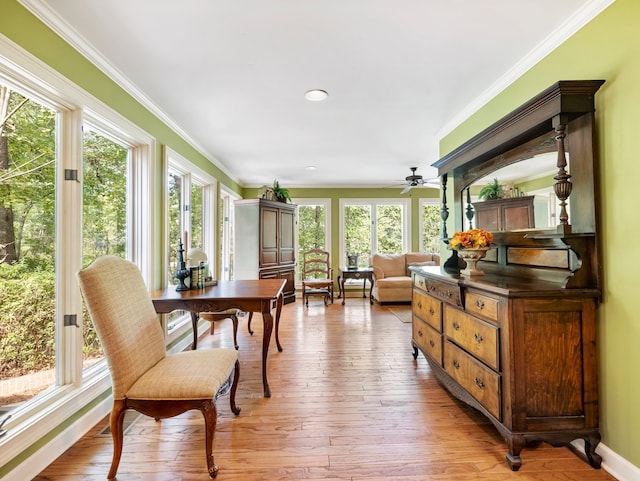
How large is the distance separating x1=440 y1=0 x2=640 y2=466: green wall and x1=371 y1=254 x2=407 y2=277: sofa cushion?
4.53 metres

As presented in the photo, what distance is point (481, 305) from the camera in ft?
5.99

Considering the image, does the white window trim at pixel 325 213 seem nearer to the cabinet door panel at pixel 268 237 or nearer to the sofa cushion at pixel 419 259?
the cabinet door panel at pixel 268 237

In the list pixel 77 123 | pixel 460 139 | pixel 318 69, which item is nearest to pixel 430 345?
pixel 460 139

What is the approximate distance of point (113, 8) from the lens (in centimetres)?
162

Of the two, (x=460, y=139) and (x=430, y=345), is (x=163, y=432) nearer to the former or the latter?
(x=430, y=345)

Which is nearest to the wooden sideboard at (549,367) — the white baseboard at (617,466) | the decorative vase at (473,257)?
the white baseboard at (617,466)

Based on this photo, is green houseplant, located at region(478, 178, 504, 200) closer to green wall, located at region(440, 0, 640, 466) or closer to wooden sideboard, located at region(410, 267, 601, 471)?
green wall, located at region(440, 0, 640, 466)

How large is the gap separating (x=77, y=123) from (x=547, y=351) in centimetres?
299

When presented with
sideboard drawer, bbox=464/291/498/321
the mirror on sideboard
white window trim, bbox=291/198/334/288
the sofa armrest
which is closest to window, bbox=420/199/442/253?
the sofa armrest

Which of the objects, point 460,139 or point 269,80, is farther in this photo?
point 460,139

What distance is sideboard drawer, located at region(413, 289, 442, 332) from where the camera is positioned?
239 cm

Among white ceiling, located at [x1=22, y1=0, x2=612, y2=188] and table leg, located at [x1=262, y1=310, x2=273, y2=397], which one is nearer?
white ceiling, located at [x1=22, y1=0, x2=612, y2=188]

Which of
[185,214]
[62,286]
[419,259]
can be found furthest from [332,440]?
[419,259]

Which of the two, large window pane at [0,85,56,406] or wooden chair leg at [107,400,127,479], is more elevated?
large window pane at [0,85,56,406]
